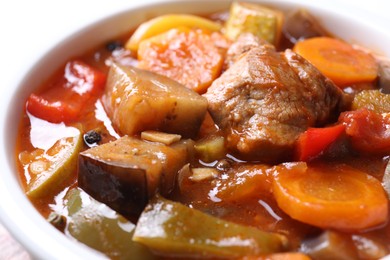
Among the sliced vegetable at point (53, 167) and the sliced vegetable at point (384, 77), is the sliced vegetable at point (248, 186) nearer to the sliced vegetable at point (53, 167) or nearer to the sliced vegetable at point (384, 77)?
the sliced vegetable at point (53, 167)

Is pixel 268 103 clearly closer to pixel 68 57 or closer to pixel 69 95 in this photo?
pixel 69 95

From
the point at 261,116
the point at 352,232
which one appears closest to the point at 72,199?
the point at 261,116

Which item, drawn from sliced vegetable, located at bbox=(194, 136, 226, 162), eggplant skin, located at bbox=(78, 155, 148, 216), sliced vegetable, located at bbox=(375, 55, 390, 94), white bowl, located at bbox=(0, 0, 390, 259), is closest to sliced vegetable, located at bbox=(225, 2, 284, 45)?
white bowl, located at bbox=(0, 0, 390, 259)

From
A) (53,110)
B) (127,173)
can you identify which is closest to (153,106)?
(127,173)

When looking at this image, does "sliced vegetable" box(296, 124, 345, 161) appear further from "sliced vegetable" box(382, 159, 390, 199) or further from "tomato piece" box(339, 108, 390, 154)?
"sliced vegetable" box(382, 159, 390, 199)

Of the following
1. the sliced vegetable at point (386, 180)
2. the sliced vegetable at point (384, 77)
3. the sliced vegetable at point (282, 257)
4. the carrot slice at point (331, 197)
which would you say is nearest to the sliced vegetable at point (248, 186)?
the carrot slice at point (331, 197)
